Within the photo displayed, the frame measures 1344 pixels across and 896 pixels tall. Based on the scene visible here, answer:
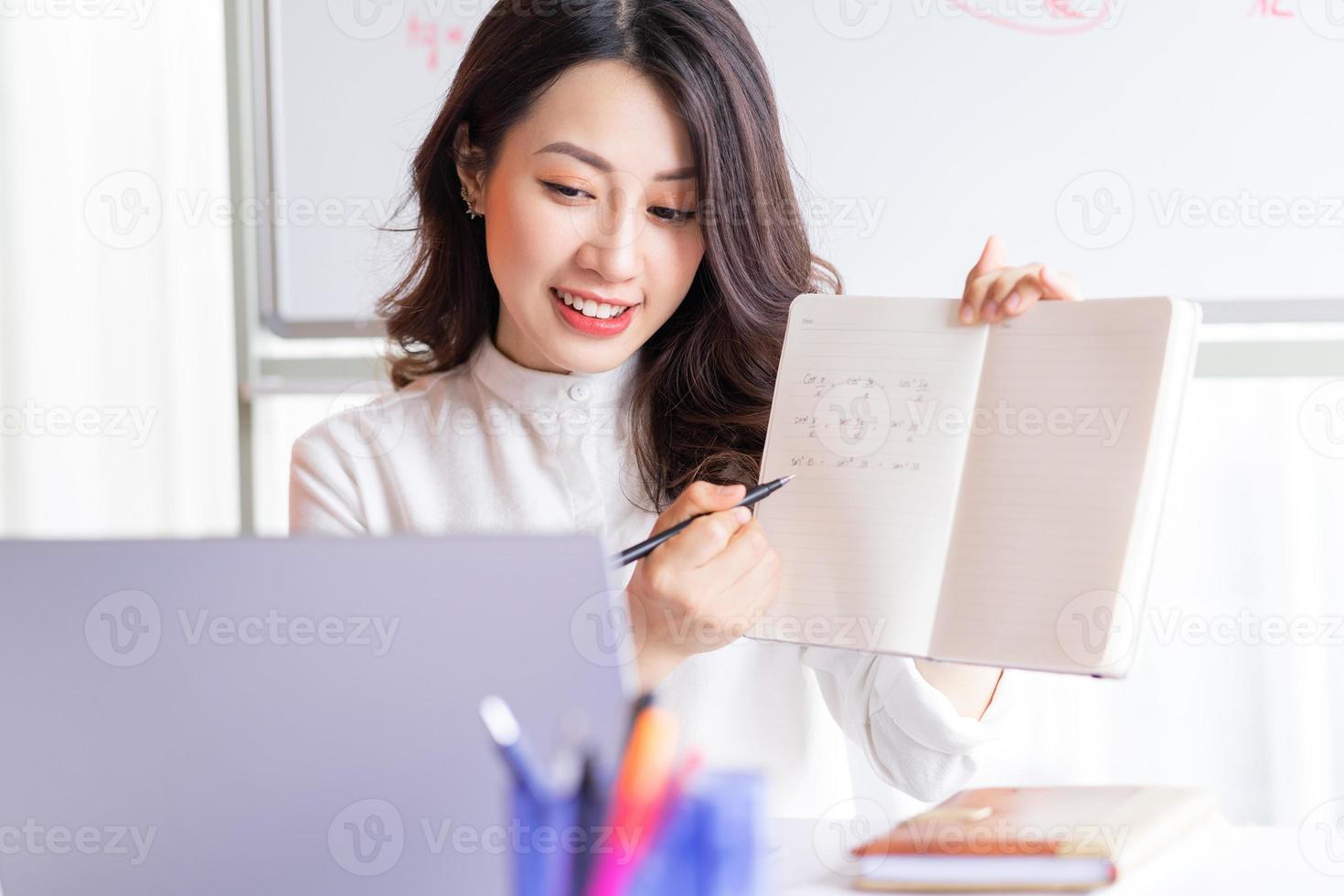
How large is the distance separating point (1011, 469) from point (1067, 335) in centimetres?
9

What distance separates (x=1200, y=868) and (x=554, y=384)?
728 millimetres

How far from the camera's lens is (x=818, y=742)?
3.84 ft

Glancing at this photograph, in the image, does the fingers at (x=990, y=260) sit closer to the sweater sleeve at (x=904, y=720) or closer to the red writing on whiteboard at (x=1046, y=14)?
the sweater sleeve at (x=904, y=720)

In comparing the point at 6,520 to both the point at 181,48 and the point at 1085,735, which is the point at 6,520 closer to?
the point at 181,48

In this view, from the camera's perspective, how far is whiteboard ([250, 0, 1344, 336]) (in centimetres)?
156

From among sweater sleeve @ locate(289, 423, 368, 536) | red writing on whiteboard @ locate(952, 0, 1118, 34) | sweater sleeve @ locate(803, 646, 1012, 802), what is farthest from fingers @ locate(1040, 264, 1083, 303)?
red writing on whiteboard @ locate(952, 0, 1118, 34)

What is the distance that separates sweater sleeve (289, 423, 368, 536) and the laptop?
0.67m

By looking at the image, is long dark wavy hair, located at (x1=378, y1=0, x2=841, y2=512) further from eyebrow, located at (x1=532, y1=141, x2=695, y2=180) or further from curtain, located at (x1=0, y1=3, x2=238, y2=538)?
curtain, located at (x1=0, y1=3, x2=238, y2=538)

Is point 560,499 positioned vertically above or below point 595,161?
below

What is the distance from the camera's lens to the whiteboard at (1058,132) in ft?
5.11

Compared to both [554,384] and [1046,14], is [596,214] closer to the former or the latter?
[554,384]

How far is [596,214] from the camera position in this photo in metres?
1.06

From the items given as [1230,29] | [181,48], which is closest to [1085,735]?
[1230,29]

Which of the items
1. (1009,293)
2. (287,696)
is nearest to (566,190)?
(1009,293)
